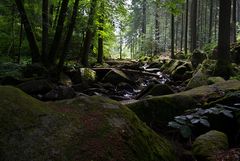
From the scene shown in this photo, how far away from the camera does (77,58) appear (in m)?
20.1

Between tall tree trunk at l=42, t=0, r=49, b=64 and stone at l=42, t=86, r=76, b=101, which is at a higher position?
tall tree trunk at l=42, t=0, r=49, b=64

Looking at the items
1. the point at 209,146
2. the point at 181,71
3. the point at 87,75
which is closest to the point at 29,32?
the point at 87,75

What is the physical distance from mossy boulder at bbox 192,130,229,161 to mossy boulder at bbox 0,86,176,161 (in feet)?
1.33

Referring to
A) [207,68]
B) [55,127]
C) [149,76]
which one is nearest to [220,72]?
[207,68]

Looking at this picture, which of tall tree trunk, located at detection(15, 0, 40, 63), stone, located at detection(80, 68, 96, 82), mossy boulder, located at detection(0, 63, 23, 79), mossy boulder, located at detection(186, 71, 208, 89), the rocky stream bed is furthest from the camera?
stone, located at detection(80, 68, 96, 82)

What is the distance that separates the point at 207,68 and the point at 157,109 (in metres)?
8.44

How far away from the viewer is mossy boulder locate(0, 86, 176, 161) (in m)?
2.64

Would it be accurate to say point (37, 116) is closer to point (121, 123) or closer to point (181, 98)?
point (121, 123)

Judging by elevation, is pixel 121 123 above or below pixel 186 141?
above

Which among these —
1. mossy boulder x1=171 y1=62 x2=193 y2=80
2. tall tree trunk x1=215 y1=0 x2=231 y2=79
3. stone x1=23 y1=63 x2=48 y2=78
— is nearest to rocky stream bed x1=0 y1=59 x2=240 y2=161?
stone x1=23 y1=63 x2=48 y2=78

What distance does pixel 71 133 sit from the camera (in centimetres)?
292

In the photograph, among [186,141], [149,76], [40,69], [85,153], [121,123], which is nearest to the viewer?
[85,153]

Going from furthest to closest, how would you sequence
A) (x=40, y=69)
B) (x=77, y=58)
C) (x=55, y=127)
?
(x=77, y=58), (x=40, y=69), (x=55, y=127)

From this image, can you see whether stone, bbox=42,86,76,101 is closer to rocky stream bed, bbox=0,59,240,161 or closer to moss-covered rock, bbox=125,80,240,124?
moss-covered rock, bbox=125,80,240,124
